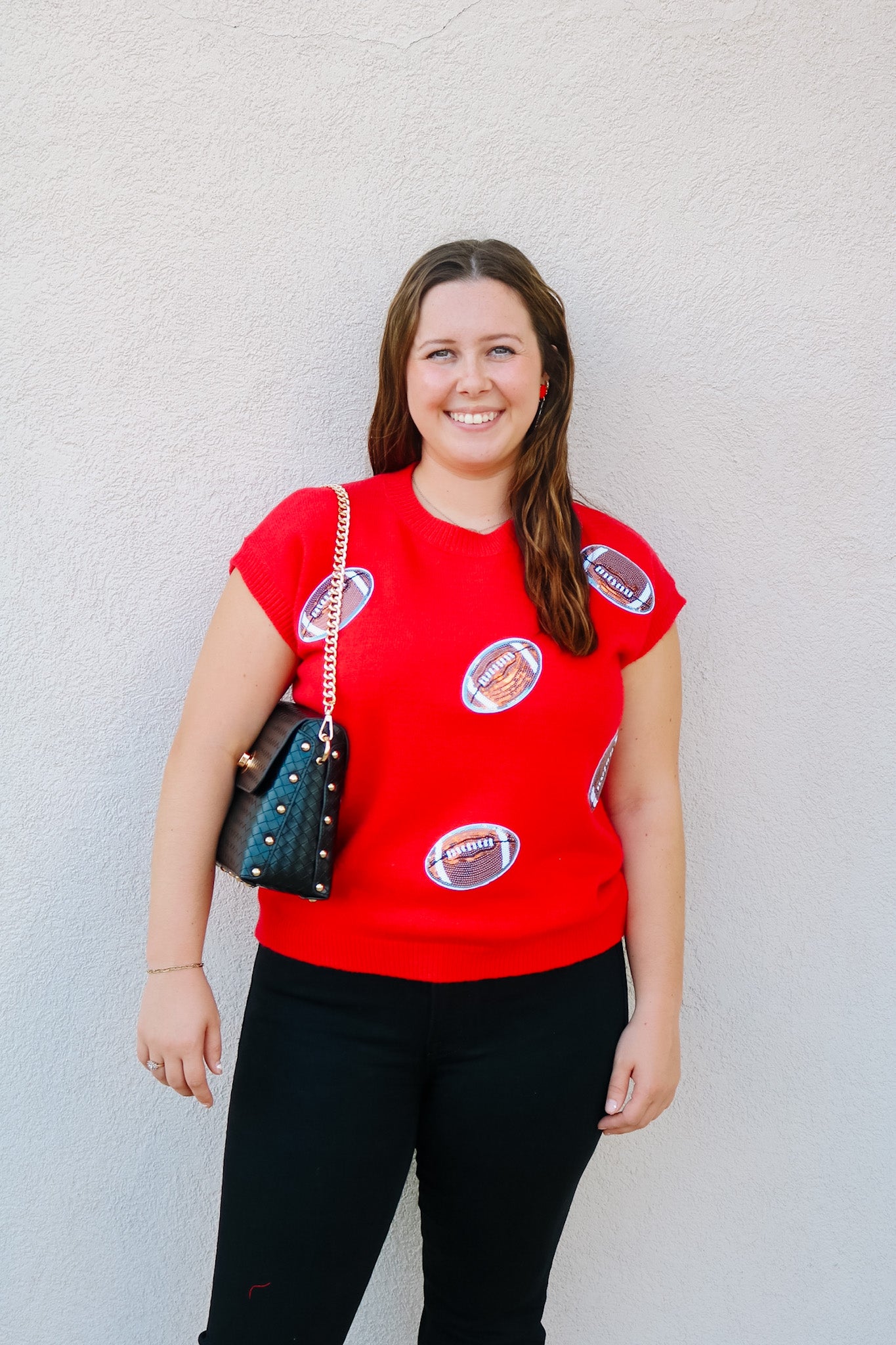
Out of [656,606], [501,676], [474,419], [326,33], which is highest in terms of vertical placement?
[326,33]

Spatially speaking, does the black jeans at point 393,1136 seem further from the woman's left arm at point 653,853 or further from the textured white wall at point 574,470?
the textured white wall at point 574,470

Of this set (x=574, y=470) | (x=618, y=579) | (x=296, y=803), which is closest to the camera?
(x=296, y=803)

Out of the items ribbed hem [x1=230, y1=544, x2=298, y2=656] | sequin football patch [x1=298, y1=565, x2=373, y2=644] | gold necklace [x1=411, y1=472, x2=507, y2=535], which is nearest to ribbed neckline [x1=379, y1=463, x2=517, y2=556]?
gold necklace [x1=411, y1=472, x2=507, y2=535]

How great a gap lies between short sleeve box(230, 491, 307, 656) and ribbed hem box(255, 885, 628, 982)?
0.41 metres

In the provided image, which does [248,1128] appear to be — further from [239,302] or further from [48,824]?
[239,302]

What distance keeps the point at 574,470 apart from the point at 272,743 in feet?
2.68

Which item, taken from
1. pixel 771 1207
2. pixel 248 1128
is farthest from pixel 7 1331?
pixel 771 1207

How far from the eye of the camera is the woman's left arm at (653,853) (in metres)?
1.53

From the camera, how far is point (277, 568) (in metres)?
1.39

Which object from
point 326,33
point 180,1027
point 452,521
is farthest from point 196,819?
point 326,33

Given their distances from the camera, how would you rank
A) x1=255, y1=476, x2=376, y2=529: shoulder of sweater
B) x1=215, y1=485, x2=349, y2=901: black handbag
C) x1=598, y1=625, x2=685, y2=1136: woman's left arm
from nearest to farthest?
x1=215, y1=485, x2=349, y2=901: black handbag, x1=255, y1=476, x2=376, y2=529: shoulder of sweater, x1=598, y1=625, x2=685, y2=1136: woman's left arm

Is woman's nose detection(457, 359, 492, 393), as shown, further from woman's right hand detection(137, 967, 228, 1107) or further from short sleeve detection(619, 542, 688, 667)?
woman's right hand detection(137, 967, 228, 1107)

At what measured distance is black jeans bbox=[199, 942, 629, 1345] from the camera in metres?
1.36

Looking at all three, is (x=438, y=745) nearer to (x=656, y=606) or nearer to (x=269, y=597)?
(x=269, y=597)
